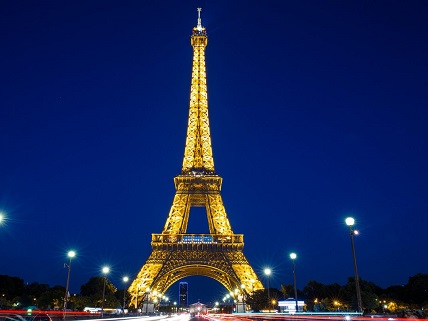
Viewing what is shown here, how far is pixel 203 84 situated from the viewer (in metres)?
81.9

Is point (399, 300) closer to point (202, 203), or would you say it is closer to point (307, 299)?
point (307, 299)

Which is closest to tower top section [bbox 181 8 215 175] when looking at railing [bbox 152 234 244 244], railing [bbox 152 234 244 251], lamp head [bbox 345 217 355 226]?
railing [bbox 152 234 244 244]

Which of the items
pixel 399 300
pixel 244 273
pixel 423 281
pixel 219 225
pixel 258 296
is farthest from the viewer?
pixel 399 300

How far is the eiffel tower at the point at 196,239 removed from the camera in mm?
63000

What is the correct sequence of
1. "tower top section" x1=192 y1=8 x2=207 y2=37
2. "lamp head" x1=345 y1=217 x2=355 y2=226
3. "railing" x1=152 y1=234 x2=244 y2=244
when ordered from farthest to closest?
1. "tower top section" x1=192 y1=8 x2=207 y2=37
2. "railing" x1=152 y1=234 x2=244 y2=244
3. "lamp head" x1=345 y1=217 x2=355 y2=226

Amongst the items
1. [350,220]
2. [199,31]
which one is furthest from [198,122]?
[350,220]

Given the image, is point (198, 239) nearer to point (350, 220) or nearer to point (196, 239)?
point (196, 239)

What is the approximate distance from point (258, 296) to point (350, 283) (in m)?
26.1

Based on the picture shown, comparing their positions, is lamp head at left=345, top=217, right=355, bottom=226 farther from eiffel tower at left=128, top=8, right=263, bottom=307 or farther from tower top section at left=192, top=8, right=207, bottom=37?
tower top section at left=192, top=8, right=207, bottom=37

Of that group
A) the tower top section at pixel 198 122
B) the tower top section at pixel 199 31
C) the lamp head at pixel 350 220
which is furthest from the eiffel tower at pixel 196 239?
the lamp head at pixel 350 220

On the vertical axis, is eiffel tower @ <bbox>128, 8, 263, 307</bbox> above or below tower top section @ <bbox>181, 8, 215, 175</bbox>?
below

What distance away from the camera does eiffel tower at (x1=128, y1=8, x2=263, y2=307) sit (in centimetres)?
6300

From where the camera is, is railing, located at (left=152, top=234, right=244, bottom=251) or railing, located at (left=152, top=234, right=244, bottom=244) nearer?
railing, located at (left=152, top=234, right=244, bottom=251)

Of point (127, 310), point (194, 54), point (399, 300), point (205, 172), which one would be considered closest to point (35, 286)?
point (127, 310)
